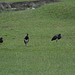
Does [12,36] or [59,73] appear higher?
[59,73]

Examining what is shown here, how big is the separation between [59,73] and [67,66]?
4.75 ft

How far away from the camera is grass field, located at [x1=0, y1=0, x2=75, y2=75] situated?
45.4 feet

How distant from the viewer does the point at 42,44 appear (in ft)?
70.5

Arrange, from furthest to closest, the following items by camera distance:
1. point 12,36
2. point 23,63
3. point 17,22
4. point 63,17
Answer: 1. point 63,17
2. point 17,22
3. point 12,36
4. point 23,63

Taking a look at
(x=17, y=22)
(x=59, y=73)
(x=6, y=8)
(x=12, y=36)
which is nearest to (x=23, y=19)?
(x=17, y=22)

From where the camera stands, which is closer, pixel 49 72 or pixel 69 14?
pixel 49 72

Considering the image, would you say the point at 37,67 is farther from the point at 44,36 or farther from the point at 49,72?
the point at 44,36

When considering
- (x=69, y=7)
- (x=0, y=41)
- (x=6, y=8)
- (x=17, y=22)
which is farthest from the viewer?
(x=6, y=8)

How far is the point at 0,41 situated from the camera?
69.1ft

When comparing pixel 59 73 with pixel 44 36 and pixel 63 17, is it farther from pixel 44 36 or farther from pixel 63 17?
pixel 63 17

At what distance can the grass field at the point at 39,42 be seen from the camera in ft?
45.4

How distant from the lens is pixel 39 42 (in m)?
22.5

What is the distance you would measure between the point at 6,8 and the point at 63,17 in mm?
13892

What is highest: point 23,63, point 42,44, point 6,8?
point 23,63
